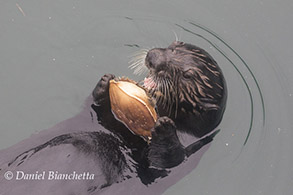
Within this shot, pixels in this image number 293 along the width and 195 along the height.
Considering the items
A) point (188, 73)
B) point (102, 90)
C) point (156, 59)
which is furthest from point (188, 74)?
point (102, 90)

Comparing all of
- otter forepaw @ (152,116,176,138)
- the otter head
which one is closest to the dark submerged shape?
the otter head

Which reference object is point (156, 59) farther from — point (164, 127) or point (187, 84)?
point (164, 127)

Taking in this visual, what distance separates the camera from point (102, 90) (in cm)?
421

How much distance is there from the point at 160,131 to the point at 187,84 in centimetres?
42

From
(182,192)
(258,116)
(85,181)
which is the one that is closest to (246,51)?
(258,116)

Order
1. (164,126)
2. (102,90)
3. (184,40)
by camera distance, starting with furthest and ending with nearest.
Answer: (184,40) → (102,90) → (164,126)

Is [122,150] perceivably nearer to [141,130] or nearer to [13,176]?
[141,130]

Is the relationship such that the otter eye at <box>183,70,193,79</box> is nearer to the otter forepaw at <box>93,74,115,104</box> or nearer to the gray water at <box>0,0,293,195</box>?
the otter forepaw at <box>93,74,115,104</box>

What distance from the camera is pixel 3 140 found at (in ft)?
15.8

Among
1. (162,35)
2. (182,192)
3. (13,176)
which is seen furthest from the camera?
(162,35)

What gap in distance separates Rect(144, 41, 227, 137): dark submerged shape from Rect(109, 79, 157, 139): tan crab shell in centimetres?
11

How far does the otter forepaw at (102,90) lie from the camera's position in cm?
417

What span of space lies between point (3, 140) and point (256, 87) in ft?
8.93

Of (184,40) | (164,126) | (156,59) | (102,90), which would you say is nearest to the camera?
(164,126)
